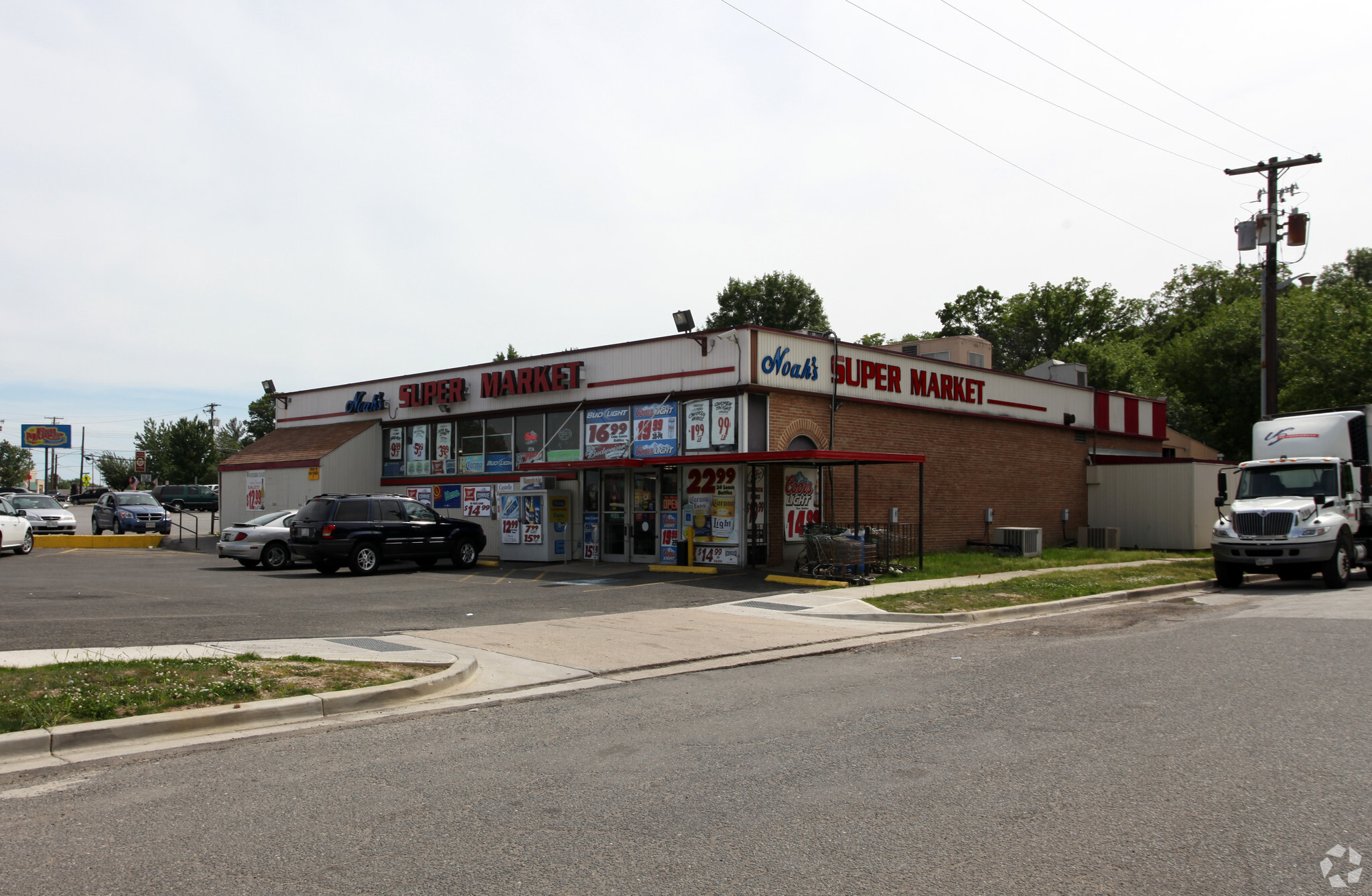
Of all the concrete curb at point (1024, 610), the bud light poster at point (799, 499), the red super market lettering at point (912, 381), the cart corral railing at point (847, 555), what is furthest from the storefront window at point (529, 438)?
the concrete curb at point (1024, 610)

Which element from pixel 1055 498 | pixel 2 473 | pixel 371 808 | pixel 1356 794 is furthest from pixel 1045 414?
pixel 2 473

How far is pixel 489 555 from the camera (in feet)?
89.4

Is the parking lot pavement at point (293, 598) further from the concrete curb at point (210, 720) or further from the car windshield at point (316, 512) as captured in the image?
the concrete curb at point (210, 720)

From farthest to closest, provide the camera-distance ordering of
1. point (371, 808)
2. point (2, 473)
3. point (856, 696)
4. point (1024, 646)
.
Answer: point (2, 473) → point (1024, 646) → point (856, 696) → point (371, 808)

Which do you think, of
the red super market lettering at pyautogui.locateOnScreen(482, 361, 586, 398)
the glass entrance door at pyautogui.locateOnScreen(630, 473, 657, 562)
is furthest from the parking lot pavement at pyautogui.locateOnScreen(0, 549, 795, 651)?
the red super market lettering at pyautogui.locateOnScreen(482, 361, 586, 398)

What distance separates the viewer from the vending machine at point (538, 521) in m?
25.1

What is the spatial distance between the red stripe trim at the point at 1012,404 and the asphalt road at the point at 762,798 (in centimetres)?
2000

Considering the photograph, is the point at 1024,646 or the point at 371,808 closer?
the point at 371,808

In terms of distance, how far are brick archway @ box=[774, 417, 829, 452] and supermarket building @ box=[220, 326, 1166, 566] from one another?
40 mm

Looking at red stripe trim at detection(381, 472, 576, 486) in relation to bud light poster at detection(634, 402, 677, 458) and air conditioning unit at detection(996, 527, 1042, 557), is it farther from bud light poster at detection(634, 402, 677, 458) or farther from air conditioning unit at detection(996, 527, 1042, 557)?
air conditioning unit at detection(996, 527, 1042, 557)

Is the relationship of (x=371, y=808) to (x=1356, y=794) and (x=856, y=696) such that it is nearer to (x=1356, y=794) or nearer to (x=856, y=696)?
(x=856, y=696)

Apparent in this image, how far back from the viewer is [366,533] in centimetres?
2188

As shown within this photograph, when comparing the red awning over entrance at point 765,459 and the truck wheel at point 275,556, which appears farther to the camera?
the truck wheel at point 275,556

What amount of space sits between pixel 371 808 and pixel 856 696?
467cm
